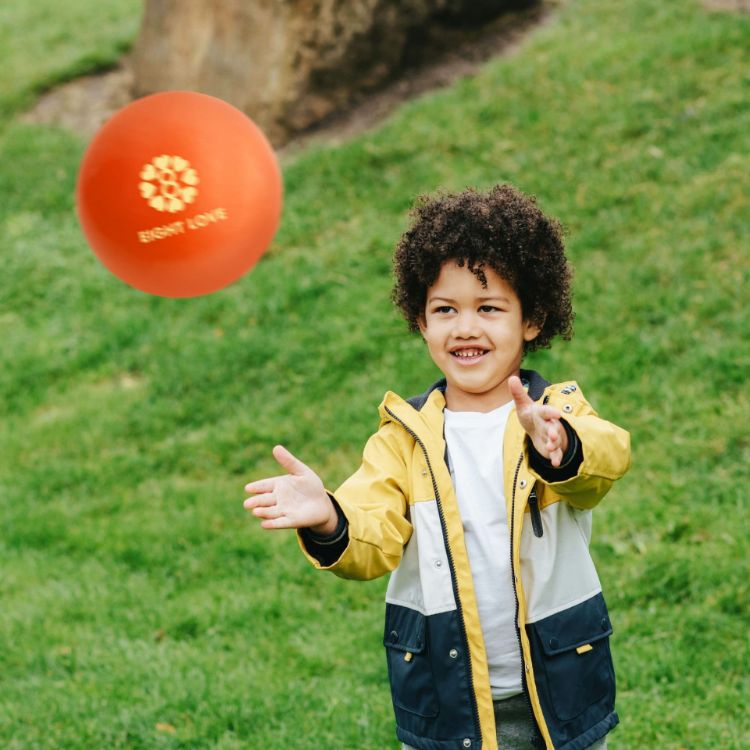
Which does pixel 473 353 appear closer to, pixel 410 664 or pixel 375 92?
pixel 410 664

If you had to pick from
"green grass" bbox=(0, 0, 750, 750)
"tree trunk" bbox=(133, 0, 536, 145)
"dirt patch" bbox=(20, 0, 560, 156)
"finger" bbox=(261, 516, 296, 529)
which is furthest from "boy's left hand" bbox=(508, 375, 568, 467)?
"tree trunk" bbox=(133, 0, 536, 145)

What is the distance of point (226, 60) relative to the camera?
309 inches

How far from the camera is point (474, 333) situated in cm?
254

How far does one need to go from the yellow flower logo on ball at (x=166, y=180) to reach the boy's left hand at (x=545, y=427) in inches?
38.8

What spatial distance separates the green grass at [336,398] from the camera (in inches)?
153

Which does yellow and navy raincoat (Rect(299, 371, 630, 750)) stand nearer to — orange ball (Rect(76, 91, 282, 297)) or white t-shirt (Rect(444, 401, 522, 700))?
white t-shirt (Rect(444, 401, 522, 700))

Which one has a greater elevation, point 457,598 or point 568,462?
A: point 568,462

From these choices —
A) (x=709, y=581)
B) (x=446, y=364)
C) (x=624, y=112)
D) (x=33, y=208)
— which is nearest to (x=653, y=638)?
(x=709, y=581)

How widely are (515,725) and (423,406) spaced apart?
763 mm

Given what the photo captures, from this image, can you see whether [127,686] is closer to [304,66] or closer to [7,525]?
[7,525]

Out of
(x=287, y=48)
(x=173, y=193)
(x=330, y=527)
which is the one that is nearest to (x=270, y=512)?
(x=330, y=527)

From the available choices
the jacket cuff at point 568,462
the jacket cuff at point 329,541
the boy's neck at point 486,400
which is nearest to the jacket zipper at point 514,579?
the jacket cuff at point 568,462

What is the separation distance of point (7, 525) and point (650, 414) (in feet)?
10.00

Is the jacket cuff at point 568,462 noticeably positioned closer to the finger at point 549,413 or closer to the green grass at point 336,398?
the finger at point 549,413
